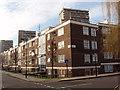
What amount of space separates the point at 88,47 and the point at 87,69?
16.6 feet

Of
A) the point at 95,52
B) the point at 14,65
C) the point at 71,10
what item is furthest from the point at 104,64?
the point at 71,10

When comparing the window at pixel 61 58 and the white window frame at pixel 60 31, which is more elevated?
the white window frame at pixel 60 31

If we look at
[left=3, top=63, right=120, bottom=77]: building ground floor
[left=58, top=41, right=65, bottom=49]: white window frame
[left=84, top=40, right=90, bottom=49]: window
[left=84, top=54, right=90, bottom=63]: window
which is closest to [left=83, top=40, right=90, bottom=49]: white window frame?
[left=84, top=40, right=90, bottom=49]: window

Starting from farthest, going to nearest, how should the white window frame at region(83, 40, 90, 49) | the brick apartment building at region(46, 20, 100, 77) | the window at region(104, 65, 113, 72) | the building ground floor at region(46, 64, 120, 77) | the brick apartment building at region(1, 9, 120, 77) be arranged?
the window at region(104, 65, 113, 72) < the white window frame at region(83, 40, 90, 49) < the brick apartment building at region(1, 9, 120, 77) < the brick apartment building at region(46, 20, 100, 77) < the building ground floor at region(46, 64, 120, 77)

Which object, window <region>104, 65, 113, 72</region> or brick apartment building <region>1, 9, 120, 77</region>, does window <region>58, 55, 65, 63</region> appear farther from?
window <region>104, 65, 113, 72</region>

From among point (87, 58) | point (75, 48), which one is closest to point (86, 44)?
point (87, 58)

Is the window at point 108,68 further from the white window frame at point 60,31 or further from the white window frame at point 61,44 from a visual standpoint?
the white window frame at point 60,31

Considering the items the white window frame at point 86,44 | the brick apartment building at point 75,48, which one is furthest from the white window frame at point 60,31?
the white window frame at point 86,44

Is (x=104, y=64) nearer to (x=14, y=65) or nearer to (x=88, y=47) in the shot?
(x=88, y=47)

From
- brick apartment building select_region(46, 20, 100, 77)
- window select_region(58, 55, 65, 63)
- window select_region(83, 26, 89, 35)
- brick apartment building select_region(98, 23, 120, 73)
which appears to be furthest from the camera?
brick apartment building select_region(98, 23, 120, 73)

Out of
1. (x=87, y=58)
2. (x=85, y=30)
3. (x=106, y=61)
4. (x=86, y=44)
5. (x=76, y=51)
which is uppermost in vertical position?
(x=85, y=30)

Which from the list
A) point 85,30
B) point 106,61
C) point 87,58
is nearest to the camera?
point 87,58

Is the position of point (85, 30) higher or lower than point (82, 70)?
higher

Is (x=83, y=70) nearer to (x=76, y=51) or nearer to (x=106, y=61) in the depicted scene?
(x=76, y=51)
